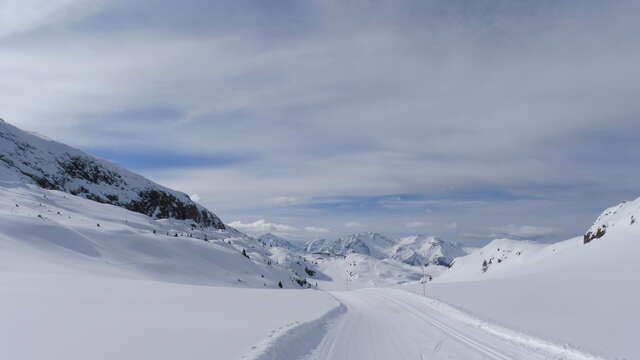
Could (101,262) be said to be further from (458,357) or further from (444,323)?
(458,357)

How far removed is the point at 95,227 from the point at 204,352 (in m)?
53.0

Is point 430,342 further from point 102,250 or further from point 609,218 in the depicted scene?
point 609,218

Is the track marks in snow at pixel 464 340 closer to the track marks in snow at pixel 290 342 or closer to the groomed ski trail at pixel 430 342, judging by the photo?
the groomed ski trail at pixel 430 342

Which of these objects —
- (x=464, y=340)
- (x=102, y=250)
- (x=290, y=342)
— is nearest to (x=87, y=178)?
(x=102, y=250)

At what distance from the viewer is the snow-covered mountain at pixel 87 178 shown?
135913 mm

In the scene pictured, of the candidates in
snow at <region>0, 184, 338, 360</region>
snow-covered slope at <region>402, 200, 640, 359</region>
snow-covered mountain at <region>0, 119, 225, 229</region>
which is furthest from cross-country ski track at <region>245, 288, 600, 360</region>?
snow-covered mountain at <region>0, 119, 225, 229</region>

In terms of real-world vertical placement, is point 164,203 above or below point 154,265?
above

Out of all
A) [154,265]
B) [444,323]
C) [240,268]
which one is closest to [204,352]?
[444,323]

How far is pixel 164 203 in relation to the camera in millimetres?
171750

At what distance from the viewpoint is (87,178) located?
15362cm

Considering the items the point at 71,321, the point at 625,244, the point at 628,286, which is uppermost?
the point at 625,244

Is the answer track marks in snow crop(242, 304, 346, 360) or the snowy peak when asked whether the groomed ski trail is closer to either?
track marks in snow crop(242, 304, 346, 360)

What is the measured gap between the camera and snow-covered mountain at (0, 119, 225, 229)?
446 feet

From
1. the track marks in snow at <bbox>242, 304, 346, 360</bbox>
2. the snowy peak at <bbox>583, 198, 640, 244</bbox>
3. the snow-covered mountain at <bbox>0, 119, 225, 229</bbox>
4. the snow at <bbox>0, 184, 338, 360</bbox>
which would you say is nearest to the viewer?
the snow at <bbox>0, 184, 338, 360</bbox>
